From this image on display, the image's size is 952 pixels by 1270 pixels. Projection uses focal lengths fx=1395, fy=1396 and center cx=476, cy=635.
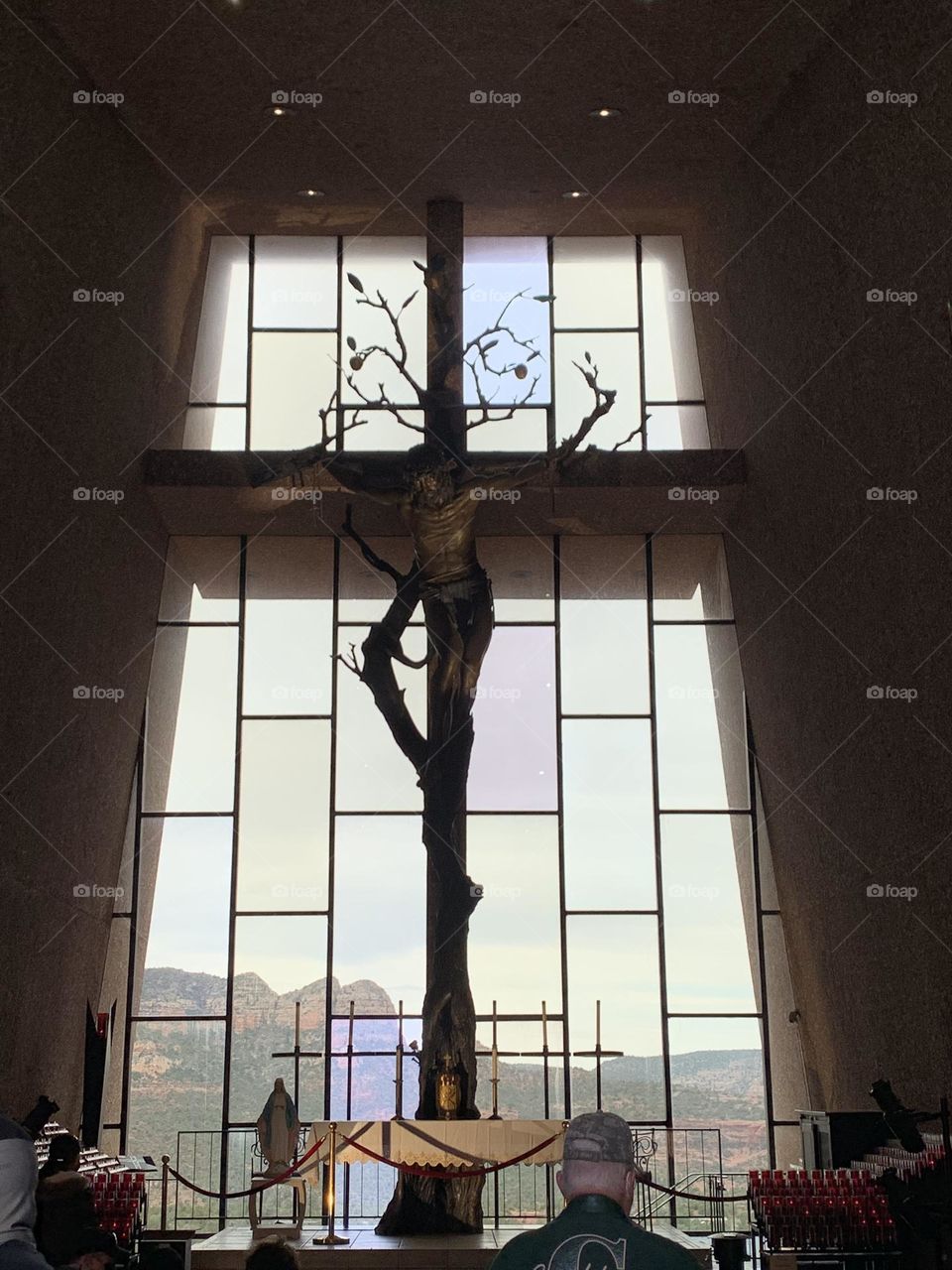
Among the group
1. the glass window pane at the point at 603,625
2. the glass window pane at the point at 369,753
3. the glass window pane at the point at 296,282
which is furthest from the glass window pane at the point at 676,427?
the glass window pane at the point at 296,282

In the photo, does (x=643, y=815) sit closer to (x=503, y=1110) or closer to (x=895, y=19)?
(x=503, y=1110)

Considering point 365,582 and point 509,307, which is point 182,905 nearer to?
point 365,582

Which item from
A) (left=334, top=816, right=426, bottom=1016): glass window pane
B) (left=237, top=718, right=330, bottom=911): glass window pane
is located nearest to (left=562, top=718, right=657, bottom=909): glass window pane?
(left=334, top=816, right=426, bottom=1016): glass window pane

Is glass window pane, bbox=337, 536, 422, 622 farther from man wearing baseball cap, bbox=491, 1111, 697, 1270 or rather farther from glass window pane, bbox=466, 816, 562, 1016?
man wearing baseball cap, bbox=491, 1111, 697, 1270

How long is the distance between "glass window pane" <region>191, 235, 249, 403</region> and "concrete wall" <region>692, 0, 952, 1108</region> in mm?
4815

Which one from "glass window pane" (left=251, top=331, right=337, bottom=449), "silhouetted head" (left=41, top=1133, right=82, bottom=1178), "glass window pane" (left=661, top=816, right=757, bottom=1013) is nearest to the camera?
"silhouetted head" (left=41, top=1133, right=82, bottom=1178)

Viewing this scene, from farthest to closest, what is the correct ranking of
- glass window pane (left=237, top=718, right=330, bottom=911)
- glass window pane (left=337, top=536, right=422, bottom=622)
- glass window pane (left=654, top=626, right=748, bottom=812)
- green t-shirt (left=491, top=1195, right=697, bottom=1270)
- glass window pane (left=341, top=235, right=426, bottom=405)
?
1. glass window pane (left=341, top=235, right=426, bottom=405)
2. glass window pane (left=337, top=536, right=422, bottom=622)
3. glass window pane (left=654, top=626, right=748, bottom=812)
4. glass window pane (left=237, top=718, right=330, bottom=911)
5. green t-shirt (left=491, top=1195, right=697, bottom=1270)

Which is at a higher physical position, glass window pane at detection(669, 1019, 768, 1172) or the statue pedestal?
glass window pane at detection(669, 1019, 768, 1172)

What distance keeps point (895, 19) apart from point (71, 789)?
808cm

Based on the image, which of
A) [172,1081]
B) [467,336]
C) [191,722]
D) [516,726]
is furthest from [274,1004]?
[467,336]

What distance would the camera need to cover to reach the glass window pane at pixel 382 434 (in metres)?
14.0

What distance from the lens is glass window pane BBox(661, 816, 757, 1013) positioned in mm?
12852

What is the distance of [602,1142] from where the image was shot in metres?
2.29

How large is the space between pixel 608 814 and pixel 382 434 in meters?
4.41
